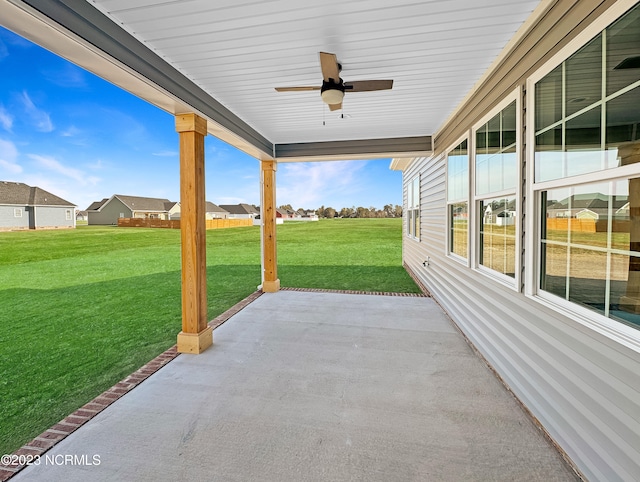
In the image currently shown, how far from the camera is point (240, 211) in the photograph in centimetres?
5109

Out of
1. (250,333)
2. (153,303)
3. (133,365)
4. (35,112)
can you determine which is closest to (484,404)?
(250,333)

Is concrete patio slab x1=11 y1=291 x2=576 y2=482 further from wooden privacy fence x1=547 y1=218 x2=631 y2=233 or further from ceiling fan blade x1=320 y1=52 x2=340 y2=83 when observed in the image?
ceiling fan blade x1=320 y1=52 x2=340 y2=83

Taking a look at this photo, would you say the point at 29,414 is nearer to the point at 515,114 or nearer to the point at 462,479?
the point at 462,479

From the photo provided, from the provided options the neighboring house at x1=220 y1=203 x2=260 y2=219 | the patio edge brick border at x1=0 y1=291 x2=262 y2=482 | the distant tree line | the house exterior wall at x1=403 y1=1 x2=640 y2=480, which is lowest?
the patio edge brick border at x1=0 y1=291 x2=262 y2=482

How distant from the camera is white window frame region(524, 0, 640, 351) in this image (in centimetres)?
150

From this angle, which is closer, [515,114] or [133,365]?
[515,114]

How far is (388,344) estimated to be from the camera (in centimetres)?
350

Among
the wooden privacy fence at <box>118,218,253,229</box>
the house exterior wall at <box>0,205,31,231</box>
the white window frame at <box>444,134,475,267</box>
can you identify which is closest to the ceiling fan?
the white window frame at <box>444,134,475,267</box>

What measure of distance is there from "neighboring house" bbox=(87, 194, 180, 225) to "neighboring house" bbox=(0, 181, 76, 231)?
26.5 ft

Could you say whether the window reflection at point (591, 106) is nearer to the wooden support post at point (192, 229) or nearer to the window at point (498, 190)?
the window at point (498, 190)

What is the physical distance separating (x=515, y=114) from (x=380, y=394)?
8.65ft

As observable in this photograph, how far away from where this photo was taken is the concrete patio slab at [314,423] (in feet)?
5.75

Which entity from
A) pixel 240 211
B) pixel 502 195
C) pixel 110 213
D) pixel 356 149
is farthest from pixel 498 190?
pixel 240 211

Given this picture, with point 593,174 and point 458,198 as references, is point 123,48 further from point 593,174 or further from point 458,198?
point 458,198
